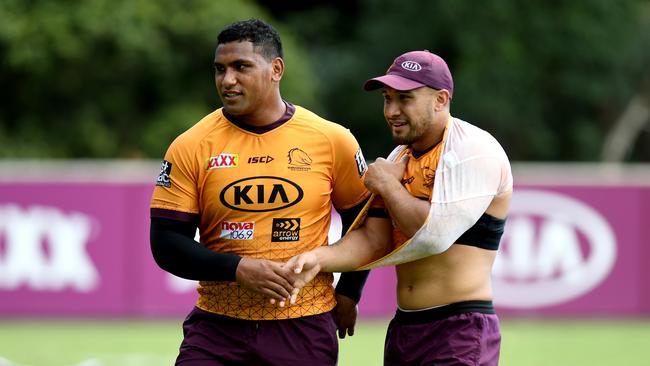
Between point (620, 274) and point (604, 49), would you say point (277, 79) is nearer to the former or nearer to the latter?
point (620, 274)

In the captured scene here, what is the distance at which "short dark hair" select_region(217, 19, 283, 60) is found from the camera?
6.11m

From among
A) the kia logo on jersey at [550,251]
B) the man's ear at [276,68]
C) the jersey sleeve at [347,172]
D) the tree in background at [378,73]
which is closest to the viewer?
the man's ear at [276,68]

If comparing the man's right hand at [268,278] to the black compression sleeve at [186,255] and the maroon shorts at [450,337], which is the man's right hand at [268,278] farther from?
the maroon shorts at [450,337]

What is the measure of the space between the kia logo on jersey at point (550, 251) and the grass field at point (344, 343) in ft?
1.16

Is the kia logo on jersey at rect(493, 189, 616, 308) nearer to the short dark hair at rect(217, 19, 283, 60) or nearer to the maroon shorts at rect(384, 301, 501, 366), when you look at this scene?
the maroon shorts at rect(384, 301, 501, 366)

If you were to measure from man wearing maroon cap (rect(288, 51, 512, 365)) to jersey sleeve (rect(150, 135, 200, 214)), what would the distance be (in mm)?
636

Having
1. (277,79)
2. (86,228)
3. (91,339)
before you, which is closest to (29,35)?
(86,228)

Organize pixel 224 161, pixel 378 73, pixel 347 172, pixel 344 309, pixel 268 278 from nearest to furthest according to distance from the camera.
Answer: pixel 268 278 < pixel 224 161 < pixel 347 172 < pixel 344 309 < pixel 378 73

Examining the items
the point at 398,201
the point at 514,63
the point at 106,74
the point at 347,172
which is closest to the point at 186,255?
the point at 347,172

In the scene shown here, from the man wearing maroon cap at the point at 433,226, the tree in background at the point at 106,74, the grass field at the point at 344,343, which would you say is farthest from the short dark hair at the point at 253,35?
the tree in background at the point at 106,74

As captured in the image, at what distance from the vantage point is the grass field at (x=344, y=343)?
11789 mm

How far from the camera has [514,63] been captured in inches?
1209

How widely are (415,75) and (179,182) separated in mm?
1234

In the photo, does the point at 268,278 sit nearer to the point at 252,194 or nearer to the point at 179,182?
the point at 252,194
